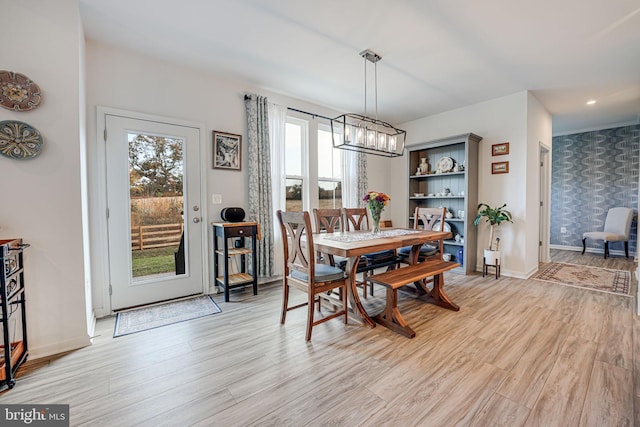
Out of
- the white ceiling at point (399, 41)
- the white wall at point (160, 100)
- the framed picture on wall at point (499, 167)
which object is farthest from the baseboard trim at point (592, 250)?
the white wall at point (160, 100)

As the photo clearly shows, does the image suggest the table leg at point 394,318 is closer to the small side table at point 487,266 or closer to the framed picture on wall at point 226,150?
the small side table at point 487,266

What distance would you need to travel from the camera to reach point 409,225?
492 centimetres

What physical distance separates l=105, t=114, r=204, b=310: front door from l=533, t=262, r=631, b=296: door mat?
4737mm

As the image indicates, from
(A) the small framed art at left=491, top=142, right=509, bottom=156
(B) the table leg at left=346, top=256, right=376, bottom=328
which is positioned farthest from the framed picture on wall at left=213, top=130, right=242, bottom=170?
(A) the small framed art at left=491, top=142, right=509, bottom=156

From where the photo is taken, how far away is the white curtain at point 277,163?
372 centimetres

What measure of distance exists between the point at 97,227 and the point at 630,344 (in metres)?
4.65

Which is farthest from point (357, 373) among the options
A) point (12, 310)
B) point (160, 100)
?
point (160, 100)

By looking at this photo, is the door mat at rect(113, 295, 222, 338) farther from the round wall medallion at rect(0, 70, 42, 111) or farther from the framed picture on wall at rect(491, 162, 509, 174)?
the framed picture on wall at rect(491, 162, 509, 174)

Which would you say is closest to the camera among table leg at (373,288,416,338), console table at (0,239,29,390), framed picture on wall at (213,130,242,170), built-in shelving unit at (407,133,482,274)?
console table at (0,239,29,390)

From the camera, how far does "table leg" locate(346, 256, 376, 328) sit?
242 centimetres

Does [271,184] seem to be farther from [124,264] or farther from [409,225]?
[409,225]

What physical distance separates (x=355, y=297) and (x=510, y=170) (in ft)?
10.5

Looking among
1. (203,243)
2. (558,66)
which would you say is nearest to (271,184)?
(203,243)

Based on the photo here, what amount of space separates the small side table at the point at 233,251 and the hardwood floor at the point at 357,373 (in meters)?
0.53
